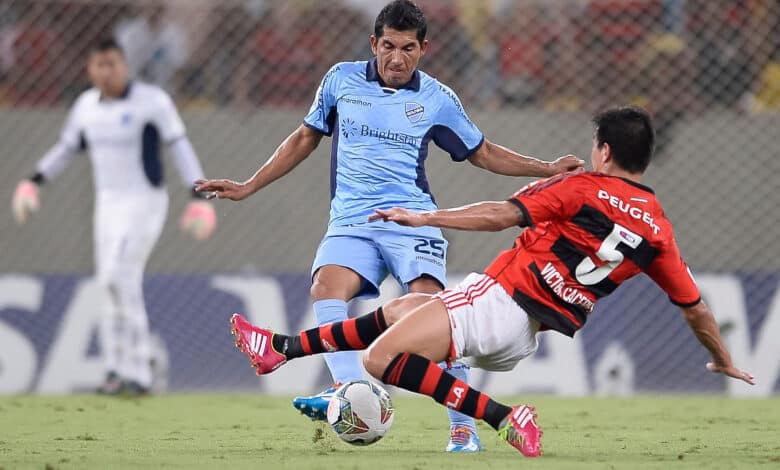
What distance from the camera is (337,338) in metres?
5.21

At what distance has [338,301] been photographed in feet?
18.2

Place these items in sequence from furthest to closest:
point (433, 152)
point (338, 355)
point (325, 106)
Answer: point (433, 152) → point (325, 106) → point (338, 355)

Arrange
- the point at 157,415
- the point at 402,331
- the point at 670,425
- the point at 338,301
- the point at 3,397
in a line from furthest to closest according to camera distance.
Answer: the point at 3,397
the point at 157,415
the point at 670,425
the point at 338,301
the point at 402,331

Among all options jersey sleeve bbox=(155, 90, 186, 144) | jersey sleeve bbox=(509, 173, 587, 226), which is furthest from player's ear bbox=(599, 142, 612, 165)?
jersey sleeve bbox=(155, 90, 186, 144)

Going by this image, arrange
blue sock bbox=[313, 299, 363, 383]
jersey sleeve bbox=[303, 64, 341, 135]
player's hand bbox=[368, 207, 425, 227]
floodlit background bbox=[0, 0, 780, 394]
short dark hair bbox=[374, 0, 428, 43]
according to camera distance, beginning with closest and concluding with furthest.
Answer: player's hand bbox=[368, 207, 425, 227]
blue sock bbox=[313, 299, 363, 383]
short dark hair bbox=[374, 0, 428, 43]
jersey sleeve bbox=[303, 64, 341, 135]
floodlit background bbox=[0, 0, 780, 394]

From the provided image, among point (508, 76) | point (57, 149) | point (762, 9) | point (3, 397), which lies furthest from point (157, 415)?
point (762, 9)

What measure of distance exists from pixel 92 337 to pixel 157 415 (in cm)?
Answer: 246

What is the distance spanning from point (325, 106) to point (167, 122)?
12.1 ft

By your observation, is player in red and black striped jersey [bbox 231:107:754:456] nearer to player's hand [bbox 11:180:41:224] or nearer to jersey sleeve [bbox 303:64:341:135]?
jersey sleeve [bbox 303:64:341:135]

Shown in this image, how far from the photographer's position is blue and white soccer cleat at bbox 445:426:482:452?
538cm

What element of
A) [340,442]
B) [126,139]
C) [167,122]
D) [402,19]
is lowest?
[340,442]

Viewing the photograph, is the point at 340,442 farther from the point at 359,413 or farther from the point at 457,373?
the point at 359,413

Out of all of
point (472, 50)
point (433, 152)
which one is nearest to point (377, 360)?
point (433, 152)

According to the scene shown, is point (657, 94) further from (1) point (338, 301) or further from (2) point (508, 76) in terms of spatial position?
(1) point (338, 301)
